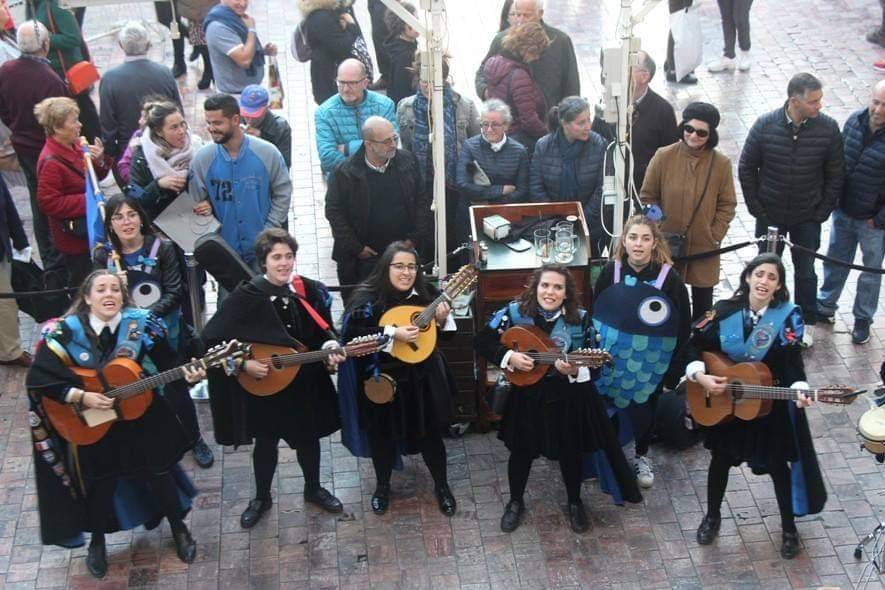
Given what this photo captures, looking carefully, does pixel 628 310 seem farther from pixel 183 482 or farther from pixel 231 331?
pixel 183 482

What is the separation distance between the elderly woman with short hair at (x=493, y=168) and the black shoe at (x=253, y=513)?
2.49 m

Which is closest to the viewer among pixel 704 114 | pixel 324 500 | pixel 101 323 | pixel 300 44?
pixel 101 323

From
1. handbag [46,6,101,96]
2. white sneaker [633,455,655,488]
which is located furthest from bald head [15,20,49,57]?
white sneaker [633,455,655,488]

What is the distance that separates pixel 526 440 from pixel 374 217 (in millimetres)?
2013

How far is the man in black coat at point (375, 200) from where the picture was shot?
774cm

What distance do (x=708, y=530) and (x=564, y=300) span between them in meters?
1.54

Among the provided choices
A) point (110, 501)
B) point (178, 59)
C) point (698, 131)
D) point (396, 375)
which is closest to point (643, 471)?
point (396, 375)

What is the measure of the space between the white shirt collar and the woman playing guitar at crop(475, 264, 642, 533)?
1.86 metres

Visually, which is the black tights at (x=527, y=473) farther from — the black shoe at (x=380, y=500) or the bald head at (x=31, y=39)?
the bald head at (x=31, y=39)

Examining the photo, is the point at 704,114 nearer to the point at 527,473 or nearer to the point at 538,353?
the point at 538,353

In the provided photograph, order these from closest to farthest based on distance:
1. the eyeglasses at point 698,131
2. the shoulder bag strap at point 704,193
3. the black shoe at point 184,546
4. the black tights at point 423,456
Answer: the black shoe at point 184,546 < the black tights at point 423,456 < the eyeglasses at point 698,131 < the shoulder bag strap at point 704,193

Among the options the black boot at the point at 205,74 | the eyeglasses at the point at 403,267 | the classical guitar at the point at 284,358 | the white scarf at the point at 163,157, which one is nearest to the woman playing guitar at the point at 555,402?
the eyeglasses at the point at 403,267

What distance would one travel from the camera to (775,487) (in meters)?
6.60

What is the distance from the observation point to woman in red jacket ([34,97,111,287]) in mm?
7758
